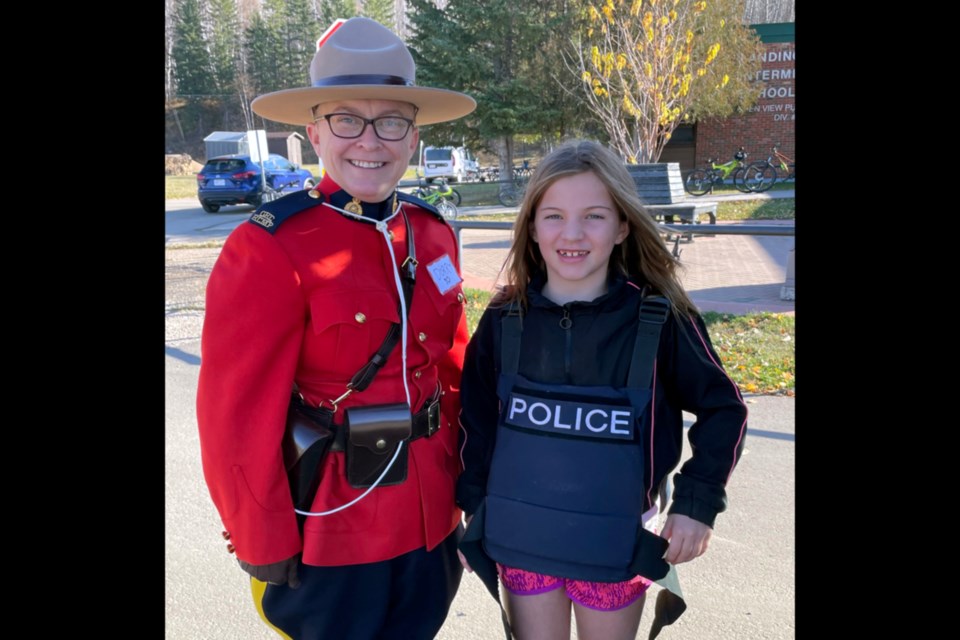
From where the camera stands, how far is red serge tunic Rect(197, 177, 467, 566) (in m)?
1.83

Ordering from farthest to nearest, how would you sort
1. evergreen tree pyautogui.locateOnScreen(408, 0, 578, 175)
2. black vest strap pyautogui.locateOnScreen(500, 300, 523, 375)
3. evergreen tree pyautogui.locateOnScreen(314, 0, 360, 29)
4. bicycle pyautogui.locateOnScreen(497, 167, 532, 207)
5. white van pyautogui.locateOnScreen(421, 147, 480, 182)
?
evergreen tree pyautogui.locateOnScreen(314, 0, 360, 29) → white van pyautogui.locateOnScreen(421, 147, 480, 182) → evergreen tree pyautogui.locateOnScreen(408, 0, 578, 175) → bicycle pyautogui.locateOnScreen(497, 167, 532, 207) → black vest strap pyautogui.locateOnScreen(500, 300, 523, 375)

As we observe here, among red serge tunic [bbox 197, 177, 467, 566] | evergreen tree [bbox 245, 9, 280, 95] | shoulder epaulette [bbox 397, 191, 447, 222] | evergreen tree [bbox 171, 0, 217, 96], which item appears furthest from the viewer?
evergreen tree [bbox 171, 0, 217, 96]

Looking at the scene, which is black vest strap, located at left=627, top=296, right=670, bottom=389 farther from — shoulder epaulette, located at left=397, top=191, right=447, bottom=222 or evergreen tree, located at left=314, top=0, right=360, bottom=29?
evergreen tree, located at left=314, top=0, right=360, bottom=29

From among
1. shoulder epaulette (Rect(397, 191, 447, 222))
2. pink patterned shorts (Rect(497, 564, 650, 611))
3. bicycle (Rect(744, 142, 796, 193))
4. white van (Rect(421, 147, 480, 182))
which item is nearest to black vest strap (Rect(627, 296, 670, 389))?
pink patterned shorts (Rect(497, 564, 650, 611))

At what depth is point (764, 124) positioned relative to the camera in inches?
1145

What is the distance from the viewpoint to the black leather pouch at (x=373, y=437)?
6.35 ft

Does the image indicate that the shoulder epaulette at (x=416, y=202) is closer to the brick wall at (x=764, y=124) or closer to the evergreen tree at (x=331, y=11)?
the brick wall at (x=764, y=124)

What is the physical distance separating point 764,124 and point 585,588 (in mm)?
30012

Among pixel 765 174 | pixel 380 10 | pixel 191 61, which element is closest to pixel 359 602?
pixel 765 174

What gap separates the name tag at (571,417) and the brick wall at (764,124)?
2938cm

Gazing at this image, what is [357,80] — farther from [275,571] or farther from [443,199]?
[443,199]

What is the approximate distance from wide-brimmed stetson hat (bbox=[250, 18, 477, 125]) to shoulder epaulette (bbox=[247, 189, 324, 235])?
9.3 inches

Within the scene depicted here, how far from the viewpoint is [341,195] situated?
206cm
